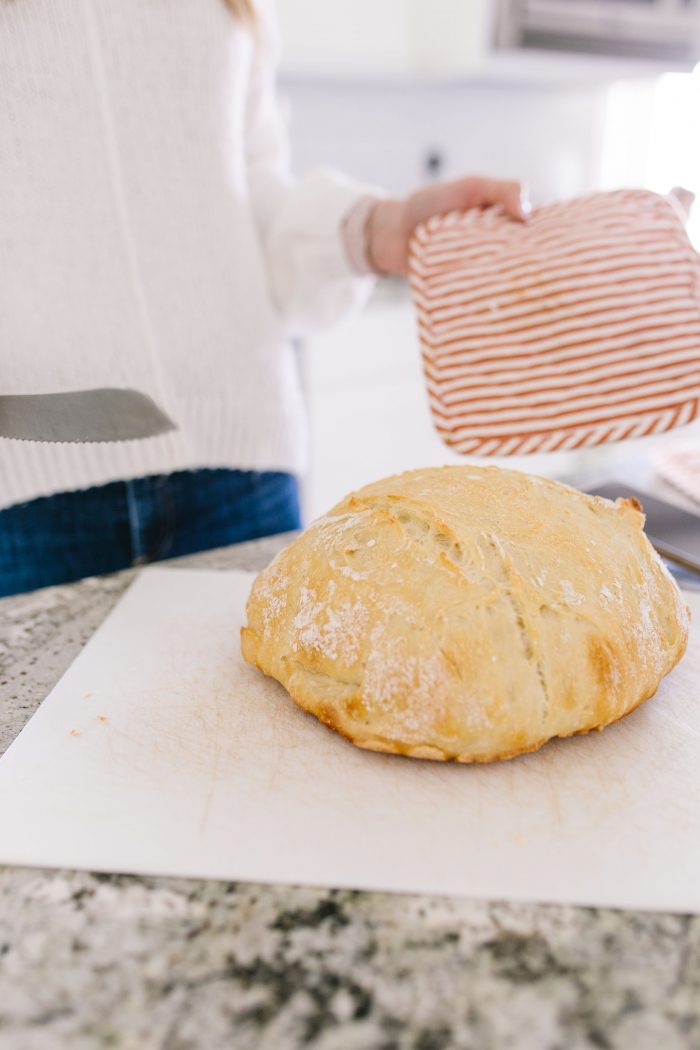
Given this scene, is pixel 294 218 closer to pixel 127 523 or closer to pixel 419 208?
pixel 419 208

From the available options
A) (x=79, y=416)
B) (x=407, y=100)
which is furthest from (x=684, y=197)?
(x=407, y=100)

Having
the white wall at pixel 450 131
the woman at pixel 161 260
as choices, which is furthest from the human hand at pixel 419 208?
the white wall at pixel 450 131

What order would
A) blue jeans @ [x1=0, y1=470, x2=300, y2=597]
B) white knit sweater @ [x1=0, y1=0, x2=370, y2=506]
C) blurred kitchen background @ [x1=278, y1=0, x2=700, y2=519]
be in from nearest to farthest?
white knit sweater @ [x1=0, y1=0, x2=370, y2=506] → blue jeans @ [x1=0, y1=470, x2=300, y2=597] → blurred kitchen background @ [x1=278, y1=0, x2=700, y2=519]

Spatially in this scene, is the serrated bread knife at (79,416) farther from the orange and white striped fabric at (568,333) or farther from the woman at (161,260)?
the orange and white striped fabric at (568,333)

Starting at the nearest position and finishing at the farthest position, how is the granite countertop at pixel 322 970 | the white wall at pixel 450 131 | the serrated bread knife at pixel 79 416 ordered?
1. the granite countertop at pixel 322 970
2. the serrated bread knife at pixel 79 416
3. the white wall at pixel 450 131

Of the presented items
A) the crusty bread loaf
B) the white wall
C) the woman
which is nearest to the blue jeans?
the woman

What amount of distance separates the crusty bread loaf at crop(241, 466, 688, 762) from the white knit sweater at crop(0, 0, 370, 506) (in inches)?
12.6

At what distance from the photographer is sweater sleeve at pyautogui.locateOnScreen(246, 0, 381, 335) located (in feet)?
2.99

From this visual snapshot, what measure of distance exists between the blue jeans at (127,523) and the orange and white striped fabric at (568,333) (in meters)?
0.35

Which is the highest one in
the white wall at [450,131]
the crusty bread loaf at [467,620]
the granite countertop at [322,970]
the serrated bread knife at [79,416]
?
the white wall at [450,131]

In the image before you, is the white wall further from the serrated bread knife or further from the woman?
the serrated bread knife

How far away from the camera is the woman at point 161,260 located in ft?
2.40

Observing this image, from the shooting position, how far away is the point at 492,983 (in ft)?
1.21

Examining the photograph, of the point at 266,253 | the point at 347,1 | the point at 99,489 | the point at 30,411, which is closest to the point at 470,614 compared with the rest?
the point at 30,411
